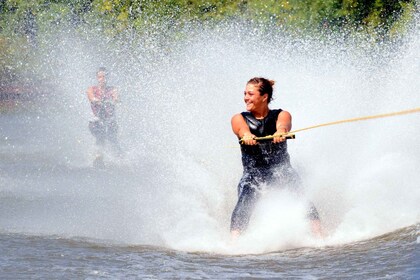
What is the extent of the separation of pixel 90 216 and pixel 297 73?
211 inches

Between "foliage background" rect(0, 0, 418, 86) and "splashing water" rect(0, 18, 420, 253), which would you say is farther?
"foliage background" rect(0, 0, 418, 86)

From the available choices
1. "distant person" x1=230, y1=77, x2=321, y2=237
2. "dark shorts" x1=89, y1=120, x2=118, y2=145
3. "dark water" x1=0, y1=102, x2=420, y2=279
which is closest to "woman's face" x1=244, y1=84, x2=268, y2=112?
Answer: "distant person" x1=230, y1=77, x2=321, y2=237

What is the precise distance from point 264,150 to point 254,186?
1.01ft

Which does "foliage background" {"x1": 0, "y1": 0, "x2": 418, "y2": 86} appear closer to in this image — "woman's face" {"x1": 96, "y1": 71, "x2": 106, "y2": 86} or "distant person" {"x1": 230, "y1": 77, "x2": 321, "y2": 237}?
"woman's face" {"x1": 96, "y1": 71, "x2": 106, "y2": 86}

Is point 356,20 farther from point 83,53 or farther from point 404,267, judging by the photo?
point 404,267

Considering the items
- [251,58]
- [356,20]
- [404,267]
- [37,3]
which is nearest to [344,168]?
[404,267]

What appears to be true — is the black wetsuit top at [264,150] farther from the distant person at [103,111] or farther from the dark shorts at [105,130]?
→ the dark shorts at [105,130]

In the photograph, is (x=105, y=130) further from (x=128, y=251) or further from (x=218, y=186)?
(x=128, y=251)

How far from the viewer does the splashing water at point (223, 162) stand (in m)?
8.13

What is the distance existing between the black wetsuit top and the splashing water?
272 mm

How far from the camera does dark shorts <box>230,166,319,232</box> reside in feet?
25.1

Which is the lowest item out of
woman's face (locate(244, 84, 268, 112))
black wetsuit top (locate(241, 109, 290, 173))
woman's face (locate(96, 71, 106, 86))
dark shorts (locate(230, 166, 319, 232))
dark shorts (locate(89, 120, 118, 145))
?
dark shorts (locate(230, 166, 319, 232))

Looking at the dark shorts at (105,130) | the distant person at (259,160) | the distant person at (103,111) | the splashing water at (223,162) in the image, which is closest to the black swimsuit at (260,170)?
the distant person at (259,160)

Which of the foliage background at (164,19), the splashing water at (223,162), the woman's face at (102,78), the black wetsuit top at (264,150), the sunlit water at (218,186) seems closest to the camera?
the sunlit water at (218,186)
